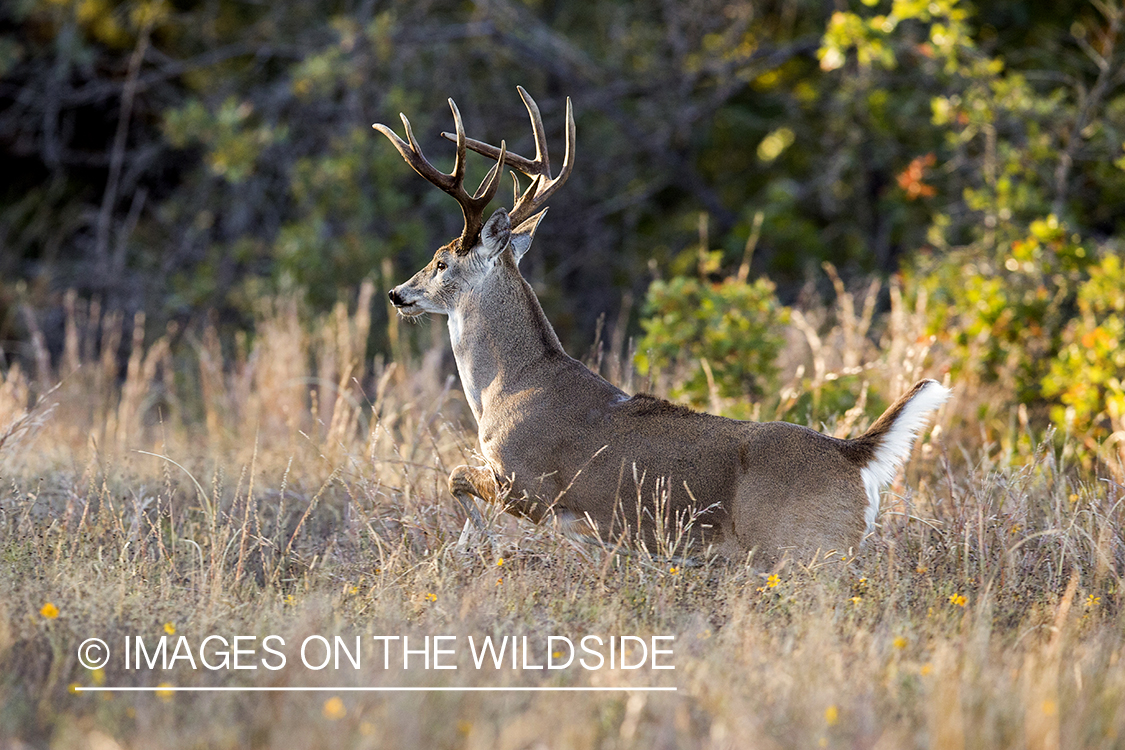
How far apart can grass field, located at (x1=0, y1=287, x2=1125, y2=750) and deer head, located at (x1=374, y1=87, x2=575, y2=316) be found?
28.6 inches

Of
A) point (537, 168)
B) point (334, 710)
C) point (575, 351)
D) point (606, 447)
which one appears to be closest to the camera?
point (334, 710)

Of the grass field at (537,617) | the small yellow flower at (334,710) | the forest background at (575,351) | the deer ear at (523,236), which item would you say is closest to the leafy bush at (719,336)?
the forest background at (575,351)

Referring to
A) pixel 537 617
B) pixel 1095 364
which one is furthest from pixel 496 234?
pixel 1095 364

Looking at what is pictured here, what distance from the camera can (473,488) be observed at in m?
4.90

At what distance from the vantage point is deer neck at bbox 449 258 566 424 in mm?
5062

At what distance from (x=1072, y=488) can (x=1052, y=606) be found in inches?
61.7

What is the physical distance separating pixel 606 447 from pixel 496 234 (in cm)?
118

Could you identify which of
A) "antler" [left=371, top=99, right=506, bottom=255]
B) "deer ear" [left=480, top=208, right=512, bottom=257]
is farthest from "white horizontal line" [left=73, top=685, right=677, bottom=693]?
"antler" [left=371, top=99, right=506, bottom=255]

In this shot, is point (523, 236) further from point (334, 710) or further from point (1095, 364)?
point (1095, 364)

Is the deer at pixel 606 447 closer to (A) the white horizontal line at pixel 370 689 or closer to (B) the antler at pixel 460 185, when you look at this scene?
(B) the antler at pixel 460 185

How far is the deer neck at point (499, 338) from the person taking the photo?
5.06 metres

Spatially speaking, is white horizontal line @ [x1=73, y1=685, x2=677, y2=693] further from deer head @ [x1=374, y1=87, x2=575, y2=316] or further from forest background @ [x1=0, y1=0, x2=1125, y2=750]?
deer head @ [x1=374, y1=87, x2=575, y2=316]

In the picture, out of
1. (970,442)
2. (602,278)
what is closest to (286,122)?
(602,278)

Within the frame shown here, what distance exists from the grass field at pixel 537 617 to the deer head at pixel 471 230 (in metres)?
0.73
